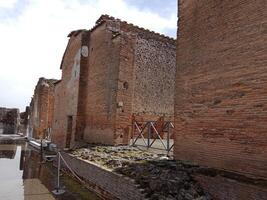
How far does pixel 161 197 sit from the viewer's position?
6484 millimetres

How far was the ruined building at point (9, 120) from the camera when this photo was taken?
45625 millimetres

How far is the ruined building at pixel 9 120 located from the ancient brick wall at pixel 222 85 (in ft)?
134

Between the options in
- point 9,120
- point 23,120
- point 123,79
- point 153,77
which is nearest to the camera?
point 123,79

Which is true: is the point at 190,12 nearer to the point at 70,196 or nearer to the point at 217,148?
the point at 217,148

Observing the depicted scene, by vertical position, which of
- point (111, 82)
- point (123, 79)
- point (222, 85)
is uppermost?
point (123, 79)

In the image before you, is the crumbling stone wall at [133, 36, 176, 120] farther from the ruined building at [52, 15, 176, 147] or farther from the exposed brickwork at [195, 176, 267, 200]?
the exposed brickwork at [195, 176, 267, 200]

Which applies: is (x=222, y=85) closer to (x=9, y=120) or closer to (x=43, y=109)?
(x=43, y=109)

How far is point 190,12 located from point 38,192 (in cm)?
714

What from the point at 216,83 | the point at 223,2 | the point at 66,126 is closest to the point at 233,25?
the point at 223,2

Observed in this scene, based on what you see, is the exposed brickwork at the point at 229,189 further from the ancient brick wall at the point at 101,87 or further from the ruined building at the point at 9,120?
the ruined building at the point at 9,120

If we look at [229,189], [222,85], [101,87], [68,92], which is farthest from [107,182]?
[68,92]

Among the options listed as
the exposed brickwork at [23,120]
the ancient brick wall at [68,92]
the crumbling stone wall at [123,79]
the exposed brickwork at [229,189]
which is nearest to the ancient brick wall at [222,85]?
the exposed brickwork at [229,189]

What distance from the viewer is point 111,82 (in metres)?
13.9

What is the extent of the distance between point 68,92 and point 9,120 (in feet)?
103
